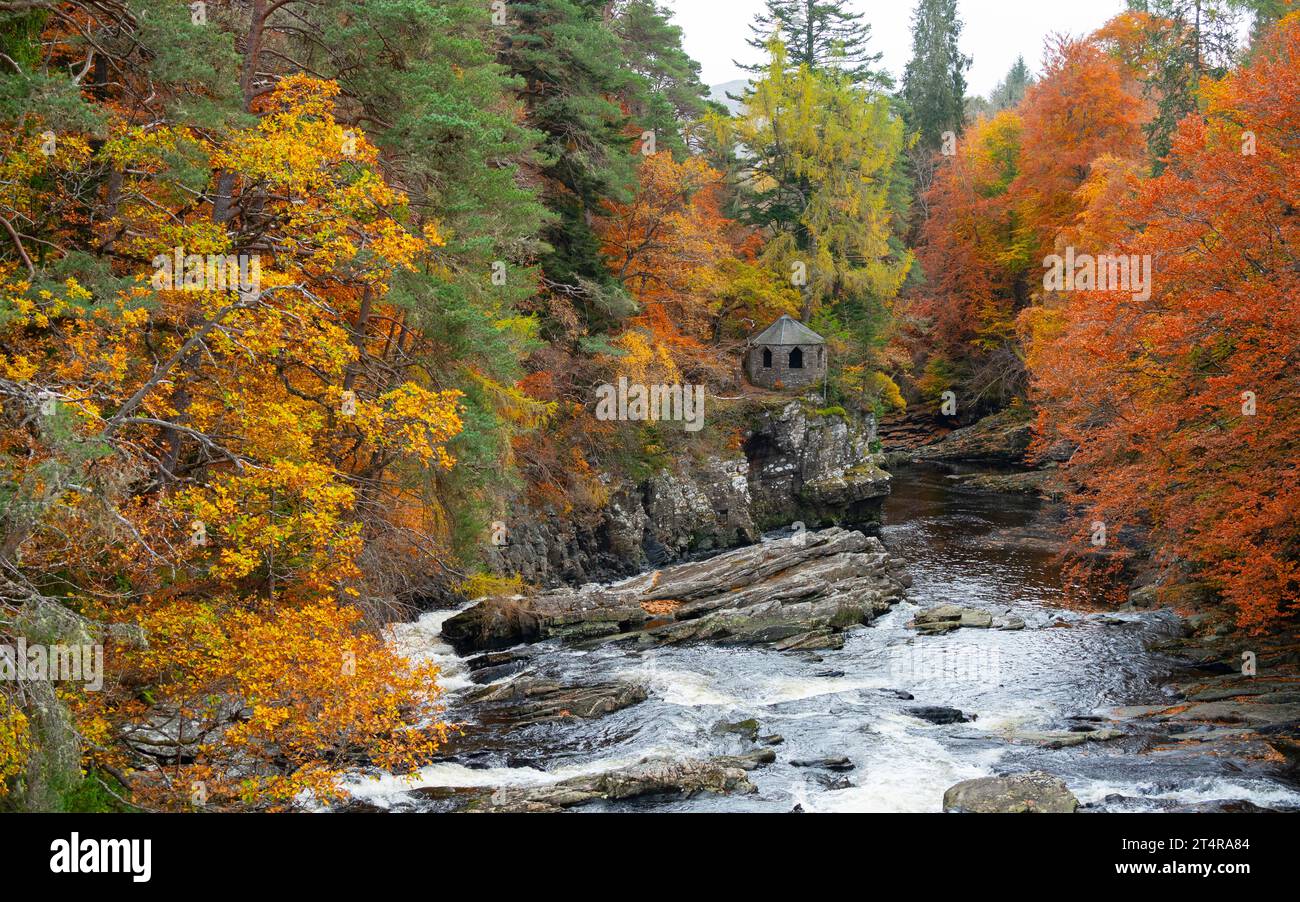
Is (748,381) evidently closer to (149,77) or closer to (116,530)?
(149,77)

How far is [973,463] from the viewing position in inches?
1822

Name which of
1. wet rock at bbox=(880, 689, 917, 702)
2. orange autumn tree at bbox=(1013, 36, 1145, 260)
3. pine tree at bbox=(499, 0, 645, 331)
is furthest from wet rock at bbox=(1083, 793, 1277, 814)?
orange autumn tree at bbox=(1013, 36, 1145, 260)

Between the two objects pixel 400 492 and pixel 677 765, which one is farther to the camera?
pixel 400 492

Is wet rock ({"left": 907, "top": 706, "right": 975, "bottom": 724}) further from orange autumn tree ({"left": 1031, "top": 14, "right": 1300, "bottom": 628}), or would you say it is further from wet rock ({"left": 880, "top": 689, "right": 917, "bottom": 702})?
orange autumn tree ({"left": 1031, "top": 14, "right": 1300, "bottom": 628})

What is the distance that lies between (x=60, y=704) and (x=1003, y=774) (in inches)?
496

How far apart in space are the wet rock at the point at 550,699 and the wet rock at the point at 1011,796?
268 inches

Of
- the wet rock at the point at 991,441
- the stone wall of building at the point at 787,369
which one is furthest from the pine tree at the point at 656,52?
the wet rock at the point at 991,441

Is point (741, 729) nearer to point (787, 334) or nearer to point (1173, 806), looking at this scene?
point (1173, 806)

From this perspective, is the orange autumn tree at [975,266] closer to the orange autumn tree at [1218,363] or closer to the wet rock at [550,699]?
the orange autumn tree at [1218,363]

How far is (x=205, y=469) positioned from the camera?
14836 millimetres

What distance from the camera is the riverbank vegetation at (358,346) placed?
461 inches

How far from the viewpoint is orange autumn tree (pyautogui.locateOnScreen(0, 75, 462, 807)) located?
10727 millimetres

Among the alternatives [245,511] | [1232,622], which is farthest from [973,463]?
[245,511]

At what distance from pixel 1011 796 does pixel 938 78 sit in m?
56.8
